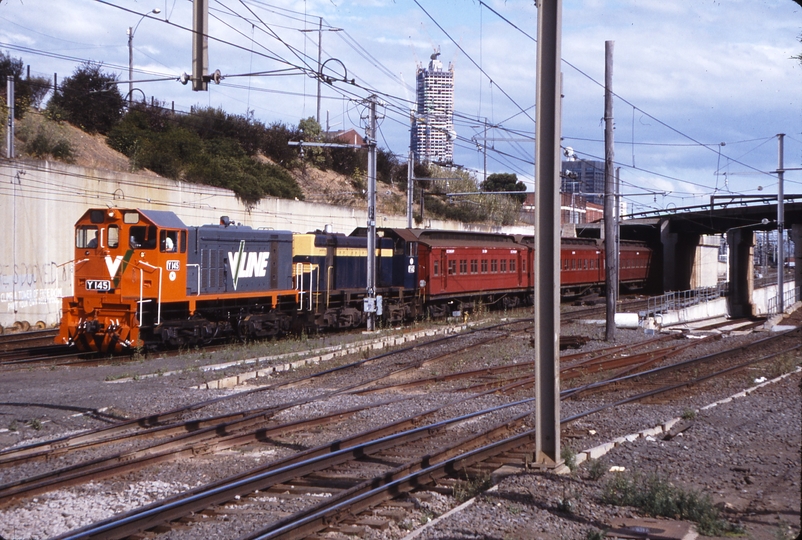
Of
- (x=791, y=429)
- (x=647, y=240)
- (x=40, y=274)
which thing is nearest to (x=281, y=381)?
(x=791, y=429)

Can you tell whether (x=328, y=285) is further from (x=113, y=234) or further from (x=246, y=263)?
(x=113, y=234)

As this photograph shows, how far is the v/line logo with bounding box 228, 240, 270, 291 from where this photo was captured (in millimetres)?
20703

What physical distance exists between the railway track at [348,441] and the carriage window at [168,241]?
552cm

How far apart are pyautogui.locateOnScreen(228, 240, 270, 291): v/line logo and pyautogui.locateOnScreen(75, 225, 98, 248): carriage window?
139 inches

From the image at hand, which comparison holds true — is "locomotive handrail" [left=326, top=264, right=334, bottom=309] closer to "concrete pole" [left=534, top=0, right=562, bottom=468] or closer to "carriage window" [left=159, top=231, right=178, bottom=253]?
"carriage window" [left=159, top=231, right=178, bottom=253]

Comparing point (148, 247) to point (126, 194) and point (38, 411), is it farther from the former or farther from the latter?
point (126, 194)

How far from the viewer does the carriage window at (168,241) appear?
18.2 meters

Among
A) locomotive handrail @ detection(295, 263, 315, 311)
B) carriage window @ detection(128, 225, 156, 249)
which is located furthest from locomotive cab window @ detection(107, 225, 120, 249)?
locomotive handrail @ detection(295, 263, 315, 311)

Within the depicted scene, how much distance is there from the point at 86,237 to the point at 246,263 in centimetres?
431

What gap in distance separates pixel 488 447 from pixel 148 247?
12.0 m

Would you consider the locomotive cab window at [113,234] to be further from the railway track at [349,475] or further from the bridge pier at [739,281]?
the bridge pier at [739,281]

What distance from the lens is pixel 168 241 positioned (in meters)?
18.4

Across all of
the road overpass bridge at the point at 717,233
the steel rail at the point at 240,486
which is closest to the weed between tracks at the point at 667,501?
the steel rail at the point at 240,486

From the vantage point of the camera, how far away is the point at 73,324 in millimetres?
18328
